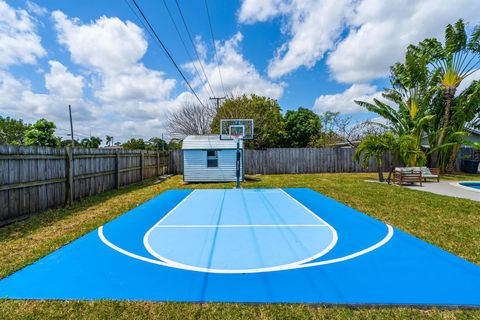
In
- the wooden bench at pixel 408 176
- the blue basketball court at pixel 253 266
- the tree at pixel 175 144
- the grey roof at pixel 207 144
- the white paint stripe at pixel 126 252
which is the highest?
the tree at pixel 175 144

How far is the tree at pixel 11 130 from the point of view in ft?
121

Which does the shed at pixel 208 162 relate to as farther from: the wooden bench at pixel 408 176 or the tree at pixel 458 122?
the tree at pixel 458 122

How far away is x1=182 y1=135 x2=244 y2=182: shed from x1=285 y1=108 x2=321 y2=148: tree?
61.4ft

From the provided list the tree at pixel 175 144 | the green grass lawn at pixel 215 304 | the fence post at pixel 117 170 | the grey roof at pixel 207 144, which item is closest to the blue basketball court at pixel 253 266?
the green grass lawn at pixel 215 304

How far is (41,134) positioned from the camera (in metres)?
24.3

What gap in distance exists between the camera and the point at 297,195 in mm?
9203

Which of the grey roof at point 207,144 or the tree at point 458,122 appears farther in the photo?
the tree at point 458,122

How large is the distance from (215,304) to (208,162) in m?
11.1

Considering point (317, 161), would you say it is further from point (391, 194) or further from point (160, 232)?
point (160, 232)

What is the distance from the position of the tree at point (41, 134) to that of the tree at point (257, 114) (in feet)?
59.1

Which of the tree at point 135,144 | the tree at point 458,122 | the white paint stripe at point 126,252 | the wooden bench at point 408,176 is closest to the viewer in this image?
the white paint stripe at point 126,252

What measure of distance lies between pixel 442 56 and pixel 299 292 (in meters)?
19.9

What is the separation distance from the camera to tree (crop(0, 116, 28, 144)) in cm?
3688

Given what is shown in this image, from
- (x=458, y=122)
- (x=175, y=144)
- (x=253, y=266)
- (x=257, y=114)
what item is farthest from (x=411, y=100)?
(x=175, y=144)
